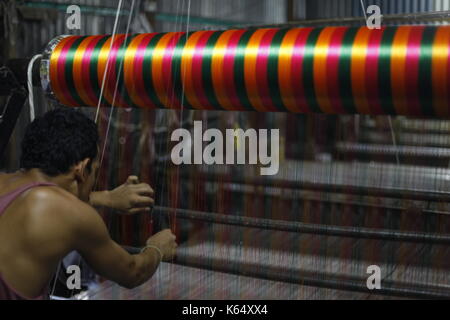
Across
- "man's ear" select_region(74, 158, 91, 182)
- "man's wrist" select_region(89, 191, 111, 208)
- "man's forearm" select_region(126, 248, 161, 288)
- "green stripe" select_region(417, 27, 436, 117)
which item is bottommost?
"man's forearm" select_region(126, 248, 161, 288)

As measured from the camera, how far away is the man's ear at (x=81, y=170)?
1.23 meters

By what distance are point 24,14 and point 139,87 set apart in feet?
4.77

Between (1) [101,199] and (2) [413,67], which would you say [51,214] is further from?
(2) [413,67]

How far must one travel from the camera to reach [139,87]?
1.46 meters

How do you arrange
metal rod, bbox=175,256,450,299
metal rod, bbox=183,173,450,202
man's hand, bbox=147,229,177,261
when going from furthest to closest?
metal rod, bbox=183,173,450,202 < metal rod, bbox=175,256,450,299 < man's hand, bbox=147,229,177,261

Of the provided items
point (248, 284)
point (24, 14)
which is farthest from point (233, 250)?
point (24, 14)

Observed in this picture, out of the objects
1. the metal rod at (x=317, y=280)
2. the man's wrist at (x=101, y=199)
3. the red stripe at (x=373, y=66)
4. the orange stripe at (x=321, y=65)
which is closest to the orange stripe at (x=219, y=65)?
the orange stripe at (x=321, y=65)

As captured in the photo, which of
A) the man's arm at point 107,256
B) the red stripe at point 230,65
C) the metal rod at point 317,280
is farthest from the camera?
the metal rod at point 317,280

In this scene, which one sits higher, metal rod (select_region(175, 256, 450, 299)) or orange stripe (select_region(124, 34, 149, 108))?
orange stripe (select_region(124, 34, 149, 108))

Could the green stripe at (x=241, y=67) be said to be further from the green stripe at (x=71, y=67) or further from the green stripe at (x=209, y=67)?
the green stripe at (x=71, y=67)

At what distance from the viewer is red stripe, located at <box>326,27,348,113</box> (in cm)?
118

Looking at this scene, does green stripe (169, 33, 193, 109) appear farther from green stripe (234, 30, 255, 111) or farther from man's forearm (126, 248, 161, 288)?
man's forearm (126, 248, 161, 288)

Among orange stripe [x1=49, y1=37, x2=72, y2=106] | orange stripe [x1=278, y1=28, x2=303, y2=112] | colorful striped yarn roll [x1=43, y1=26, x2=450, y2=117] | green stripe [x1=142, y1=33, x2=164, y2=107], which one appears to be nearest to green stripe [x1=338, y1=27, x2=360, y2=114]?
colorful striped yarn roll [x1=43, y1=26, x2=450, y2=117]
